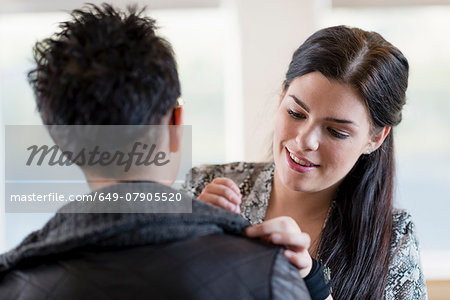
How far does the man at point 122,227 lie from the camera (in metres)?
0.72

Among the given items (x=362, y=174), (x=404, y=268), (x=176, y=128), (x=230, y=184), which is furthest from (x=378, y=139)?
(x=176, y=128)

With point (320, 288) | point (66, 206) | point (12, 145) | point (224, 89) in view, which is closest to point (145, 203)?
point (66, 206)

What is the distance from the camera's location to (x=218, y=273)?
734 millimetres

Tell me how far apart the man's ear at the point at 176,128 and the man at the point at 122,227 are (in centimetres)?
2

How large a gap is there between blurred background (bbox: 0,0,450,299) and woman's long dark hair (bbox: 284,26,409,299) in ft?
2.63

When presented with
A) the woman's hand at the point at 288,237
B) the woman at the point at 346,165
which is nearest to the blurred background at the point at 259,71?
the woman at the point at 346,165

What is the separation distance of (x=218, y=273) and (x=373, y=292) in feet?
2.85

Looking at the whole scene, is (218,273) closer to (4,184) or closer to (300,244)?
(300,244)

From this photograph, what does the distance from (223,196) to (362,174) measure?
697 mm

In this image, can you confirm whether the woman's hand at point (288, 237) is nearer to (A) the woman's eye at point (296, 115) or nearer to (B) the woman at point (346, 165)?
(B) the woman at point (346, 165)

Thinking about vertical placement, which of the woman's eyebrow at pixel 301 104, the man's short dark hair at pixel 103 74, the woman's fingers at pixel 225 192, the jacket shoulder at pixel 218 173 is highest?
the man's short dark hair at pixel 103 74

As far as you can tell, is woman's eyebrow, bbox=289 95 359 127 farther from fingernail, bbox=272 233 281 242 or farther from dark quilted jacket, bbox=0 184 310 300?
dark quilted jacket, bbox=0 184 310 300

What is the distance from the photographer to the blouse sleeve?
147 cm

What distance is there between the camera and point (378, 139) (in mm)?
1572
